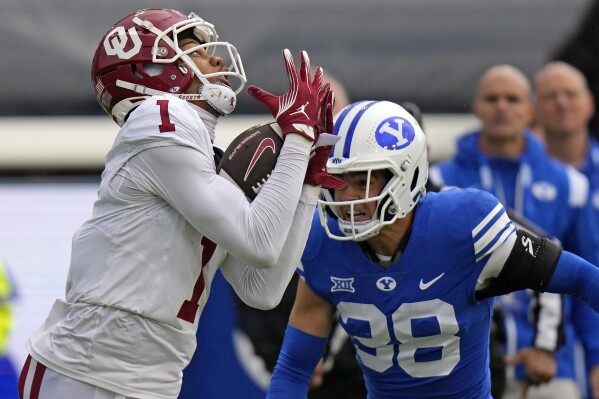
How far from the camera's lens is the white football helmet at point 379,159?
9.95ft

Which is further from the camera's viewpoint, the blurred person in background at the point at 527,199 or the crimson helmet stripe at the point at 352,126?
the blurred person in background at the point at 527,199

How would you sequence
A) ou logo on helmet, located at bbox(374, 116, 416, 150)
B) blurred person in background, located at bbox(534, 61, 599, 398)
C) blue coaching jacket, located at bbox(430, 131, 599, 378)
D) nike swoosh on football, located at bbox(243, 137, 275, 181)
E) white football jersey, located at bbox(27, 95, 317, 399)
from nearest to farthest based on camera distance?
white football jersey, located at bbox(27, 95, 317, 399) < nike swoosh on football, located at bbox(243, 137, 275, 181) < ou logo on helmet, located at bbox(374, 116, 416, 150) < blue coaching jacket, located at bbox(430, 131, 599, 378) < blurred person in background, located at bbox(534, 61, 599, 398)

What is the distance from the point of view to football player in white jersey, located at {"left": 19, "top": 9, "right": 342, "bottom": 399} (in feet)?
7.97

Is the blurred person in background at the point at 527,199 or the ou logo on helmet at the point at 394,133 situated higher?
the ou logo on helmet at the point at 394,133

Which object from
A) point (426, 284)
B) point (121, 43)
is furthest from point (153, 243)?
point (426, 284)

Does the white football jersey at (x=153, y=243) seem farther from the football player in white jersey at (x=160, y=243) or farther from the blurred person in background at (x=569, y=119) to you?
the blurred person in background at (x=569, y=119)

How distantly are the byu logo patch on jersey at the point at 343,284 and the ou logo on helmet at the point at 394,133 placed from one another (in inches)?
14.7

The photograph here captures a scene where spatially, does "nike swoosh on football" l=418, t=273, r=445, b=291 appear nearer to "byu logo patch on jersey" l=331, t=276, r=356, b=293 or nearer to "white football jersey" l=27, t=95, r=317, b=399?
"byu logo patch on jersey" l=331, t=276, r=356, b=293

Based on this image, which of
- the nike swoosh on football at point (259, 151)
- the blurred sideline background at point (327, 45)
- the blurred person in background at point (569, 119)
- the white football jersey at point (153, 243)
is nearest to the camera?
the white football jersey at point (153, 243)

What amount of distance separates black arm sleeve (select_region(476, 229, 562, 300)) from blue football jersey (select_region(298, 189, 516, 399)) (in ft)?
0.17

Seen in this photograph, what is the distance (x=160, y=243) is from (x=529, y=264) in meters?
1.02

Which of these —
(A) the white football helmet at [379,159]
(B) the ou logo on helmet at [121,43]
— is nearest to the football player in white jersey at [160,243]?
(B) the ou logo on helmet at [121,43]

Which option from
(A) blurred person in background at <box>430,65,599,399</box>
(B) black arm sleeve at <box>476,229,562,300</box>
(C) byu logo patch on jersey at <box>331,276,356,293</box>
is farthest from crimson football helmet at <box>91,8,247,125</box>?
(A) blurred person in background at <box>430,65,599,399</box>

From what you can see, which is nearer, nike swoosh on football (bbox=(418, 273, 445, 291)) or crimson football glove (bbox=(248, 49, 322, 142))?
crimson football glove (bbox=(248, 49, 322, 142))
